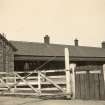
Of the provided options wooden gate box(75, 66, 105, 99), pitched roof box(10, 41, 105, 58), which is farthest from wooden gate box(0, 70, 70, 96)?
pitched roof box(10, 41, 105, 58)

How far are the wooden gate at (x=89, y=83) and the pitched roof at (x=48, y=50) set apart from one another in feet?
65.4

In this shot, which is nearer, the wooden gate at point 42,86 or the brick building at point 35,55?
the wooden gate at point 42,86

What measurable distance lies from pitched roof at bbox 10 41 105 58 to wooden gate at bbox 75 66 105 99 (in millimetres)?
19919

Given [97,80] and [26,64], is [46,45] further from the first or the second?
[97,80]

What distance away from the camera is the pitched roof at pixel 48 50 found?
3666 centimetres

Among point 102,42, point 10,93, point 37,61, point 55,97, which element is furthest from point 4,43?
point 102,42

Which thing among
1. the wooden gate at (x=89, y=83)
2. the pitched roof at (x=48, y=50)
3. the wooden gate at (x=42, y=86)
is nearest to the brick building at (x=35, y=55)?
the pitched roof at (x=48, y=50)

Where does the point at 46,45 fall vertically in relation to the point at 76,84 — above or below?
above

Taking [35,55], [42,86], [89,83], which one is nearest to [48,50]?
[35,55]

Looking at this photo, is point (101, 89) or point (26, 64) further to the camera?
point (26, 64)

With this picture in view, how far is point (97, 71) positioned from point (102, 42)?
45.5 meters

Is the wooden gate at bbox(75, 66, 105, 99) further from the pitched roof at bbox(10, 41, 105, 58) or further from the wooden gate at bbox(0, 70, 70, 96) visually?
the pitched roof at bbox(10, 41, 105, 58)

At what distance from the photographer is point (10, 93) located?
18000mm

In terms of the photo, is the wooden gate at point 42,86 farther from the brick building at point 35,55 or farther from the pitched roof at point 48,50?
the pitched roof at point 48,50
